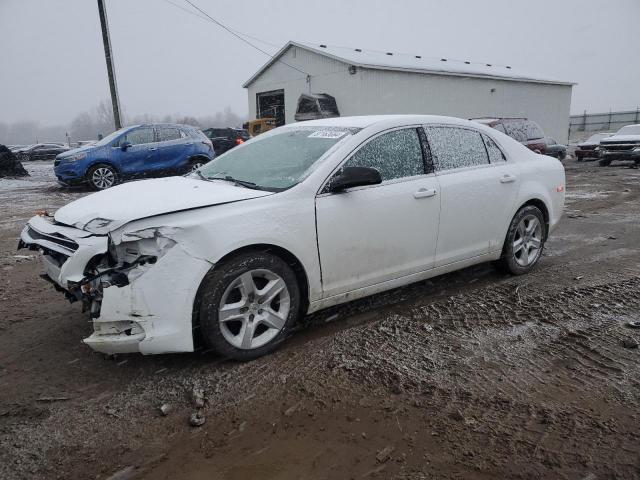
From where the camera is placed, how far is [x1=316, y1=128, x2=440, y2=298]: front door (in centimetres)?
349

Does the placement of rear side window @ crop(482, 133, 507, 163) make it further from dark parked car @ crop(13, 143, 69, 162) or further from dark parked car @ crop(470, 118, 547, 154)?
dark parked car @ crop(13, 143, 69, 162)

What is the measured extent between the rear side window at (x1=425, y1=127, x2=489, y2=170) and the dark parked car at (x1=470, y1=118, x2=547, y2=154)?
28.6 ft

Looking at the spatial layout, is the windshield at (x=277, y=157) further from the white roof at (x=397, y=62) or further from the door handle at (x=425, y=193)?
the white roof at (x=397, y=62)

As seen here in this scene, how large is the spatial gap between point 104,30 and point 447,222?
56.8 feet

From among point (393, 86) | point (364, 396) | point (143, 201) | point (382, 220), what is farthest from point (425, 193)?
point (393, 86)

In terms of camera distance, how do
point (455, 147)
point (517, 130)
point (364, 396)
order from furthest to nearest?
point (517, 130), point (455, 147), point (364, 396)

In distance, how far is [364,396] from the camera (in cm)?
283

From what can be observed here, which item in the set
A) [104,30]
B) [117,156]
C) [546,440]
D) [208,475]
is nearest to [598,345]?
[546,440]

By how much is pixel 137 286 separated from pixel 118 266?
0.18 meters

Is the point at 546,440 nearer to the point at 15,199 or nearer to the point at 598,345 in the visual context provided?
the point at 598,345

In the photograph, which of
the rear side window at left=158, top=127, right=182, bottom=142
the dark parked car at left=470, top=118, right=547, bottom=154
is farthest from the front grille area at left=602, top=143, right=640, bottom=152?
the rear side window at left=158, top=127, right=182, bottom=142

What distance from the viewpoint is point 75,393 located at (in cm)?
294

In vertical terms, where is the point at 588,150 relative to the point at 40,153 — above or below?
above

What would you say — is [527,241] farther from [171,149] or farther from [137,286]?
[171,149]
